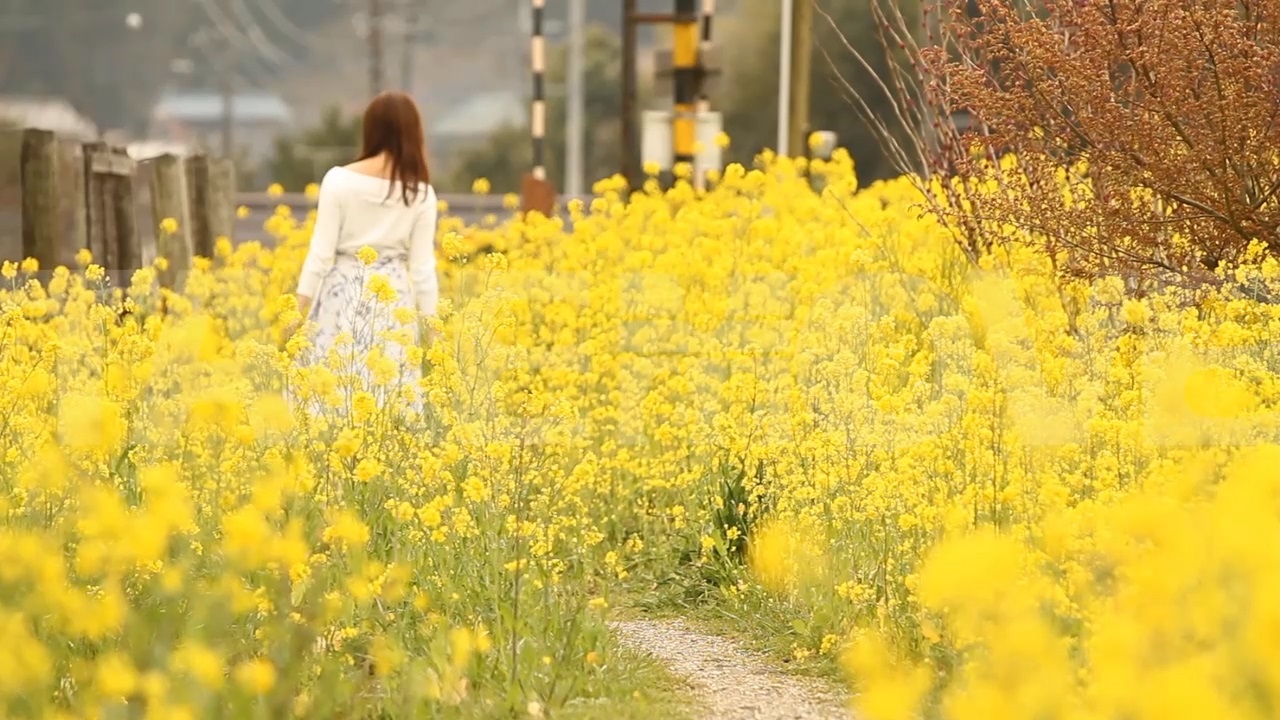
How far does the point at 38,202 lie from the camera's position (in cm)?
1005

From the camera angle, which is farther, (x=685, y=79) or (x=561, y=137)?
(x=561, y=137)

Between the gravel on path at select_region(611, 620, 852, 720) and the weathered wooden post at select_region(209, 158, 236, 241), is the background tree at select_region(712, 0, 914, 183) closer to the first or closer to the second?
the weathered wooden post at select_region(209, 158, 236, 241)

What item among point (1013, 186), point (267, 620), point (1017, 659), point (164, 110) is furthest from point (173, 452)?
point (164, 110)

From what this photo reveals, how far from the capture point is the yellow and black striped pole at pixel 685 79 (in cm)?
1382

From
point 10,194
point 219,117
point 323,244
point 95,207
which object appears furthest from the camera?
point 219,117

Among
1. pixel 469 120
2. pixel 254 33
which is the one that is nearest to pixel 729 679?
pixel 469 120

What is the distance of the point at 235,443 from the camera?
562cm

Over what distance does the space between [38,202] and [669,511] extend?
16.8 feet

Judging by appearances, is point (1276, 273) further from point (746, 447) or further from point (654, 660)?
point (654, 660)

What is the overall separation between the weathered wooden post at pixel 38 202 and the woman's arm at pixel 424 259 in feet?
10.6

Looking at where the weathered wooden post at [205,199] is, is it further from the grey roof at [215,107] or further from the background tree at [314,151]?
the grey roof at [215,107]

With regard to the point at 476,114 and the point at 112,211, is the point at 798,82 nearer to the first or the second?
the point at 112,211

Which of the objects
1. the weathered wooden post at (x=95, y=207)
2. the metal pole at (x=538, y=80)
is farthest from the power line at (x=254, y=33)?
the weathered wooden post at (x=95, y=207)

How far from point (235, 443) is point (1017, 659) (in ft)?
11.2
